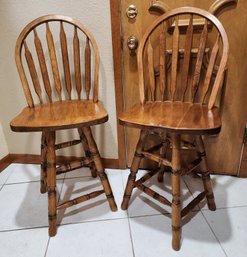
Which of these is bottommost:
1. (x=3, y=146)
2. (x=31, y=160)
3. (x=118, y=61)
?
(x=31, y=160)

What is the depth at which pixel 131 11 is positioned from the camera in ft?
3.64

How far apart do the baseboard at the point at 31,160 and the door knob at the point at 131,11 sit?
35.0 inches

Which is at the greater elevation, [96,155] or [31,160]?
[96,155]

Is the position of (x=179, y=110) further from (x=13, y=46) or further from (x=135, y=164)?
(x=13, y=46)

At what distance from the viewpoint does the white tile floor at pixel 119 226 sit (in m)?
0.92

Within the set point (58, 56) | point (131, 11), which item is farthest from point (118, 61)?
point (58, 56)

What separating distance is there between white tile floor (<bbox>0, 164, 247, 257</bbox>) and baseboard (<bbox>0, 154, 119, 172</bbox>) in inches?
7.4

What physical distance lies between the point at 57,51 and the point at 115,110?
1.59 feet

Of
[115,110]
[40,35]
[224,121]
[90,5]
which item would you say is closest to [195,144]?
[224,121]

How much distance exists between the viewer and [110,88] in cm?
130

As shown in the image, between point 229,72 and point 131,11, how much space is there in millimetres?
605

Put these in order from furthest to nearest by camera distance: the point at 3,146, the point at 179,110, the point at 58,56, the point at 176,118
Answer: the point at 3,146 < the point at 58,56 < the point at 179,110 < the point at 176,118

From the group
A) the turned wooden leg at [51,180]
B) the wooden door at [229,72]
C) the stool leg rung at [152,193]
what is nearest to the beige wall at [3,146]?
the turned wooden leg at [51,180]

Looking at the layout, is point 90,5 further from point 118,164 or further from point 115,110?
point 118,164
